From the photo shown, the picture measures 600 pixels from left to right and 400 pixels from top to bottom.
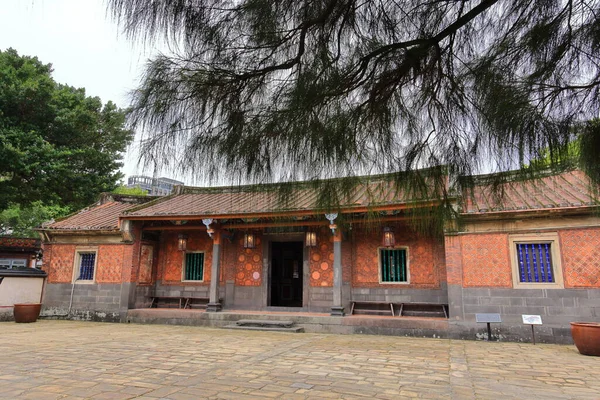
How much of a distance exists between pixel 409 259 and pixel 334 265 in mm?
1940

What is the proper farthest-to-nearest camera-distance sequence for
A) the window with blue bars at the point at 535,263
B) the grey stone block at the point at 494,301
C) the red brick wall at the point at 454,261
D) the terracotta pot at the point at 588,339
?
the red brick wall at the point at 454,261 < the grey stone block at the point at 494,301 < the window with blue bars at the point at 535,263 < the terracotta pot at the point at 588,339

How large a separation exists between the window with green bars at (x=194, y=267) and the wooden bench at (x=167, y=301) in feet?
2.07

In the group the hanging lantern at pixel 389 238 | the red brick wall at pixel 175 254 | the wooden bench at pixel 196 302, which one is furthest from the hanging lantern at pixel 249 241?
the hanging lantern at pixel 389 238

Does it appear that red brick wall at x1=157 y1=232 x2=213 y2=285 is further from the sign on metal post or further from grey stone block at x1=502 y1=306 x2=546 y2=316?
the sign on metal post

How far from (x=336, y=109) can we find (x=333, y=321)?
7.49 m

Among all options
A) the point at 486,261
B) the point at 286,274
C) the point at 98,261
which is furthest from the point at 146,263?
the point at 486,261

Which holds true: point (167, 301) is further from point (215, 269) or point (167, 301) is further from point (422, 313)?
point (422, 313)

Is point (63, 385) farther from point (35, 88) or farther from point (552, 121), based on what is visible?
point (35, 88)

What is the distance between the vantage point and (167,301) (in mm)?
11625

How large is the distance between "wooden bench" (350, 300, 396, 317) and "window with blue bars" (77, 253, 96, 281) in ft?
24.7

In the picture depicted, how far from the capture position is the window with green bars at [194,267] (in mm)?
11586

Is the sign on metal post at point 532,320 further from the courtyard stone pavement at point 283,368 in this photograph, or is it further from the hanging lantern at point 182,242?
the hanging lantern at point 182,242

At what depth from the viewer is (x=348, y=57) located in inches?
91.0

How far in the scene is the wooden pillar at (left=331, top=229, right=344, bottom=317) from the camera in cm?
917
